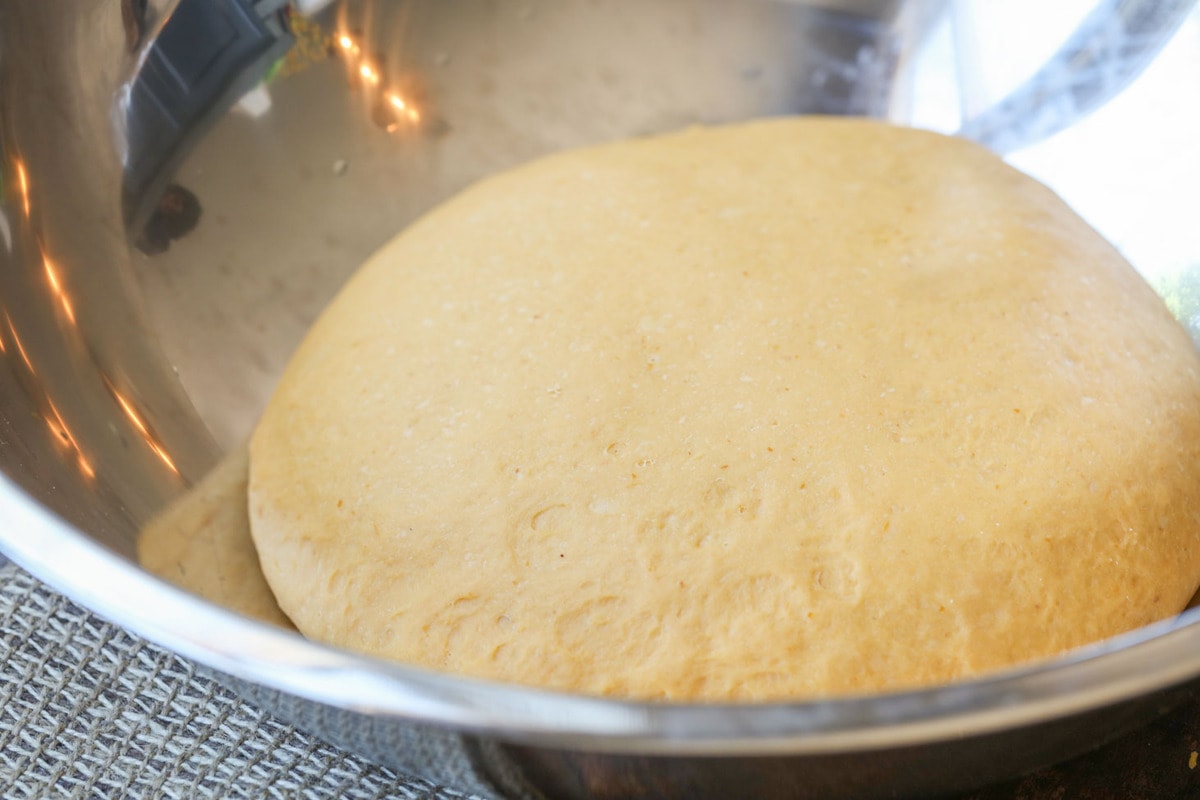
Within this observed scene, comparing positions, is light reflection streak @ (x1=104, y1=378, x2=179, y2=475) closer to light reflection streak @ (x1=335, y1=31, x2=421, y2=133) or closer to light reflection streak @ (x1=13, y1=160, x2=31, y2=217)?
light reflection streak @ (x1=13, y1=160, x2=31, y2=217)

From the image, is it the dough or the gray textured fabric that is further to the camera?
the dough

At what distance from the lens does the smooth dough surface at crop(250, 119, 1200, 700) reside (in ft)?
2.14

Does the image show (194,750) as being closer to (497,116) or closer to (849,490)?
(849,490)

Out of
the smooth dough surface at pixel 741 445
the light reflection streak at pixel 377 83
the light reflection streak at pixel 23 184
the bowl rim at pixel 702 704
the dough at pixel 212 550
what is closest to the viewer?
the bowl rim at pixel 702 704

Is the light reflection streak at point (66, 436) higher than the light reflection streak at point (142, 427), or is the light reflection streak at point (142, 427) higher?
the light reflection streak at point (66, 436)

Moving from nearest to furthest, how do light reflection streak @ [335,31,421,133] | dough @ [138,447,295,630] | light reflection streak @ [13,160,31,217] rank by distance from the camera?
dough @ [138,447,295,630], light reflection streak @ [13,160,31,217], light reflection streak @ [335,31,421,133]

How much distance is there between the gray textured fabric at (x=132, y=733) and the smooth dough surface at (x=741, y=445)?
9 cm

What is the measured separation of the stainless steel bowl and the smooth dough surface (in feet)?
0.36

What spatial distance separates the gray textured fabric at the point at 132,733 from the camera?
27.1 inches

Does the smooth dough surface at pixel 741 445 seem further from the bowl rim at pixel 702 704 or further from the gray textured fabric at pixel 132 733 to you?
the bowl rim at pixel 702 704

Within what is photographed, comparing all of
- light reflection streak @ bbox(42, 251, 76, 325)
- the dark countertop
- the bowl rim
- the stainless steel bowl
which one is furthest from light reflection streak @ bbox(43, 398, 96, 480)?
the dark countertop

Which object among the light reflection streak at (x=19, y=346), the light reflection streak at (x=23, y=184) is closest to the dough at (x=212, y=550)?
the light reflection streak at (x=19, y=346)

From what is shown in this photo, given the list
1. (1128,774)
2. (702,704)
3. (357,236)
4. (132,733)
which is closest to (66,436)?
(132,733)

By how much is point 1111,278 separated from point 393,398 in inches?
23.8
